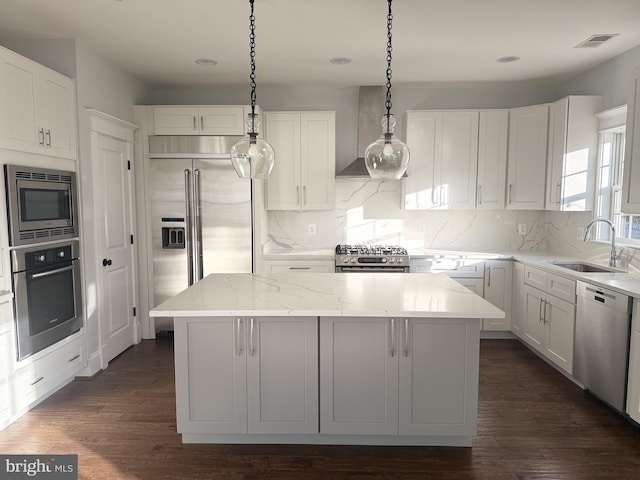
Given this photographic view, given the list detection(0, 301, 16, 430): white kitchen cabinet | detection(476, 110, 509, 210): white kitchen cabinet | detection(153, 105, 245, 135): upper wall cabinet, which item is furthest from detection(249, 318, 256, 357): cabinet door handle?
detection(476, 110, 509, 210): white kitchen cabinet

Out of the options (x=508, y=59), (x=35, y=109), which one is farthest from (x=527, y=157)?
(x=35, y=109)

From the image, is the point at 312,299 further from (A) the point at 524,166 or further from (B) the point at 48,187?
(A) the point at 524,166

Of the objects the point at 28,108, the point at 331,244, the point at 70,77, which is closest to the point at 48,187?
the point at 28,108

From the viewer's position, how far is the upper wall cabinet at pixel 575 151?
401 cm

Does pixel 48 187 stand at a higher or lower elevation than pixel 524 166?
lower

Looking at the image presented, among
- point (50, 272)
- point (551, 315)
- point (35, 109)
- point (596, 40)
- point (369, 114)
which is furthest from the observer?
point (369, 114)

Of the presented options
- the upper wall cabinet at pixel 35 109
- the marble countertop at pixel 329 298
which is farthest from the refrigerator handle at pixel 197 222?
the marble countertop at pixel 329 298

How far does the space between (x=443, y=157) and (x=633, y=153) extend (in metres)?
1.80

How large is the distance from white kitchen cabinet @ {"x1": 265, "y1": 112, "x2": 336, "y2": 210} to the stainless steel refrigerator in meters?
0.43

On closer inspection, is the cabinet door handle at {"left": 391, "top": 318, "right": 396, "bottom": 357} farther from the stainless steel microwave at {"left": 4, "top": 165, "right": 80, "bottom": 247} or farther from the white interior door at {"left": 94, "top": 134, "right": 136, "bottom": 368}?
the white interior door at {"left": 94, "top": 134, "right": 136, "bottom": 368}

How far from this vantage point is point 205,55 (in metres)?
3.73

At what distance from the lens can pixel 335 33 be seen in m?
3.23

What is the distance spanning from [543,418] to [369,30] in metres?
2.99

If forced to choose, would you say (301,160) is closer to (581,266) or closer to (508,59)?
(508,59)
